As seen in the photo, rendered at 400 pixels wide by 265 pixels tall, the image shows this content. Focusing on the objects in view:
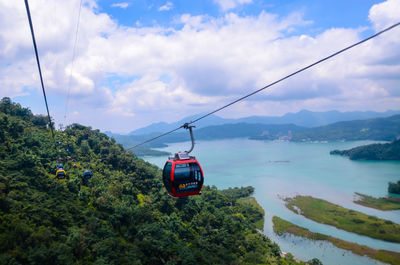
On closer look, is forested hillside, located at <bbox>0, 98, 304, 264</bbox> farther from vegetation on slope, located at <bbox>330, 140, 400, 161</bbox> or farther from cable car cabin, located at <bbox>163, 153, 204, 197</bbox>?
vegetation on slope, located at <bbox>330, 140, 400, 161</bbox>

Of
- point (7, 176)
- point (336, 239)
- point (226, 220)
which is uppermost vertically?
point (7, 176)

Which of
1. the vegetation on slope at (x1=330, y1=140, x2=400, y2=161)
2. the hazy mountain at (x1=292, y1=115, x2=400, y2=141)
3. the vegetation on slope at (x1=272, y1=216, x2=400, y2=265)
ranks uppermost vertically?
the hazy mountain at (x1=292, y1=115, x2=400, y2=141)

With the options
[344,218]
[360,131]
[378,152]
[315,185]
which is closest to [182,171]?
[344,218]

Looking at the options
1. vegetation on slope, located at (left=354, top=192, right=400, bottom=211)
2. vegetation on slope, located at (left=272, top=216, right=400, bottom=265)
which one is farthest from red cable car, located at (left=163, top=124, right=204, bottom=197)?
vegetation on slope, located at (left=354, top=192, right=400, bottom=211)

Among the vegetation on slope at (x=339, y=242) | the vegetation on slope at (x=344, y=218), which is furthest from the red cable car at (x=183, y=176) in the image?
the vegetation on slope at (x=344, y=218)

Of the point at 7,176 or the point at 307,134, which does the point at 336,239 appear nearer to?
the point at 7,176

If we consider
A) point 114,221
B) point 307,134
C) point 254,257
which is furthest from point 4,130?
point 307,134
